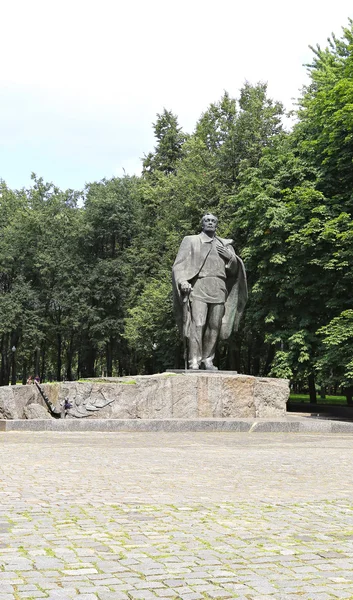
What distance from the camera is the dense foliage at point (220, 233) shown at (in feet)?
82.0

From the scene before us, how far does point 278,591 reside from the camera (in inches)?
150

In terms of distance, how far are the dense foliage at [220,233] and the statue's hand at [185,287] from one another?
20.2ft

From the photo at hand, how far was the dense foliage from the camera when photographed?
24984 mm

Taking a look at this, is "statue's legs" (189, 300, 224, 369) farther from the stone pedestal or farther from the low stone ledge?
the low stone ledge

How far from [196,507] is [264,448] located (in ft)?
18.5

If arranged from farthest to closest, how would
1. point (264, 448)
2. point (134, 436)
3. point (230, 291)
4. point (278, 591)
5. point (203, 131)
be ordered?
1. point (203, 131)
2. point (230, 291)
3. point (134, 436)
4. point (264, 448)
5. point (278, 591)

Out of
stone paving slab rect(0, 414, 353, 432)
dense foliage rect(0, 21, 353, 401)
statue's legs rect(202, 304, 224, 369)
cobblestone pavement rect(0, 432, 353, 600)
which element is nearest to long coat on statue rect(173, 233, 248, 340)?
statue's legs rect(202, 304, 224, 369)

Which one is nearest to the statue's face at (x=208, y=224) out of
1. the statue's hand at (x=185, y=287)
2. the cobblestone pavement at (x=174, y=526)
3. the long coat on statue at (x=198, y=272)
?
the long coat on statue at (x=198, y=272)

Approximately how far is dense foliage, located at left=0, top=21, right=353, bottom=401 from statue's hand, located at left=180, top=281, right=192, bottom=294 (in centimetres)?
616

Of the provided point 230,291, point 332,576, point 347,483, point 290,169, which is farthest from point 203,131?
point 332,576

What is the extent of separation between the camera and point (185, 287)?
16.8 meters

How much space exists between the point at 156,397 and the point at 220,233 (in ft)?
57.2

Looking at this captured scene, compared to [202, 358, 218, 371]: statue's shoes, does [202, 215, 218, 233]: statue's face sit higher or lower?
higher

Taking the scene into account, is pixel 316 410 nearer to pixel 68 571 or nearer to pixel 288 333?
pixel 288 333
